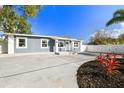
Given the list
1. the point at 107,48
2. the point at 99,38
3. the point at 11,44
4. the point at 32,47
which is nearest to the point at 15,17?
the point at 32,47

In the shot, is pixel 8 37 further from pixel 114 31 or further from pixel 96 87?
pixel 114 31

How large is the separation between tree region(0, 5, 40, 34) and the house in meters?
5.84

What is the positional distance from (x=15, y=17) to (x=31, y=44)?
8.16 metres

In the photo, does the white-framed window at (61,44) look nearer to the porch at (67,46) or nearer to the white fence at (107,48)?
the porch at (67,46)

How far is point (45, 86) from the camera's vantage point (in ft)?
17.1

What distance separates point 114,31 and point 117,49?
1364 centimetres

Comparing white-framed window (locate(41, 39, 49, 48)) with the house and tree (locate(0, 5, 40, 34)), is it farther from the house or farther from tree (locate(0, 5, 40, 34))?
tree (locate(0, 5, 40, 34))

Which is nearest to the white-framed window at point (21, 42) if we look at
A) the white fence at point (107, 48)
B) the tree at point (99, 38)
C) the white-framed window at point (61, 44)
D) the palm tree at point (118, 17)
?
the white-framed window at point (61, 44)

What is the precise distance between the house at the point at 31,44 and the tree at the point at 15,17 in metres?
5.84

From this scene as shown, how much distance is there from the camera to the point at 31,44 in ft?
60.2

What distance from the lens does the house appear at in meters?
16.5
